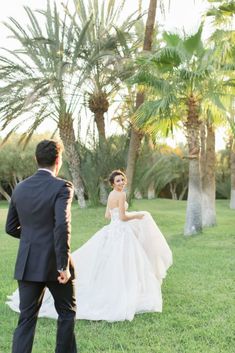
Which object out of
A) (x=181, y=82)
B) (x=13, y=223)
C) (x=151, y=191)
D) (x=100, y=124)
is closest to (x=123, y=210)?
(x=13, y=223)

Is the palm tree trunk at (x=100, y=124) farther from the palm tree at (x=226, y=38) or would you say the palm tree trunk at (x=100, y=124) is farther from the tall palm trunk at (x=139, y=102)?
the palm tree at (x=226, y=38)

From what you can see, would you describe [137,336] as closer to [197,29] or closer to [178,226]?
[197,29]

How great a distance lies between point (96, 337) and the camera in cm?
515

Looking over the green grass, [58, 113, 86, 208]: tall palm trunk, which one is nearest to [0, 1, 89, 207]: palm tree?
[58, 113, 86, 208]: tall palm trunk

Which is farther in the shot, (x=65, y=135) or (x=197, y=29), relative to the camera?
(x=65, y=135)

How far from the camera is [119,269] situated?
613 cm

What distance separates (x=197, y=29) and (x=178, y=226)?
7.15 metres

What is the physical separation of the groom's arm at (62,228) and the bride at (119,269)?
2.21 metres

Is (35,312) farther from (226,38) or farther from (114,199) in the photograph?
(226,38)

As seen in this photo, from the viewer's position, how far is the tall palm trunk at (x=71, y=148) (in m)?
20.8

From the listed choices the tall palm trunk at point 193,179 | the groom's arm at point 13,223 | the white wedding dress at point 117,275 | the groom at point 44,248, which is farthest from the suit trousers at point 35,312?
the tall palm trunk at point 193,179

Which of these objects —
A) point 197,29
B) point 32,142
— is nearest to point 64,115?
point 197,29

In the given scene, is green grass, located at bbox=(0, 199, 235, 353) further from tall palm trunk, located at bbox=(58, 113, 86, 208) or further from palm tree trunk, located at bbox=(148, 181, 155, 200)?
palm tree trunk, located at bbox=(148, 181, 155, 200)

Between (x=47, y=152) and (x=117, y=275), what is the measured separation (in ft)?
8.87
